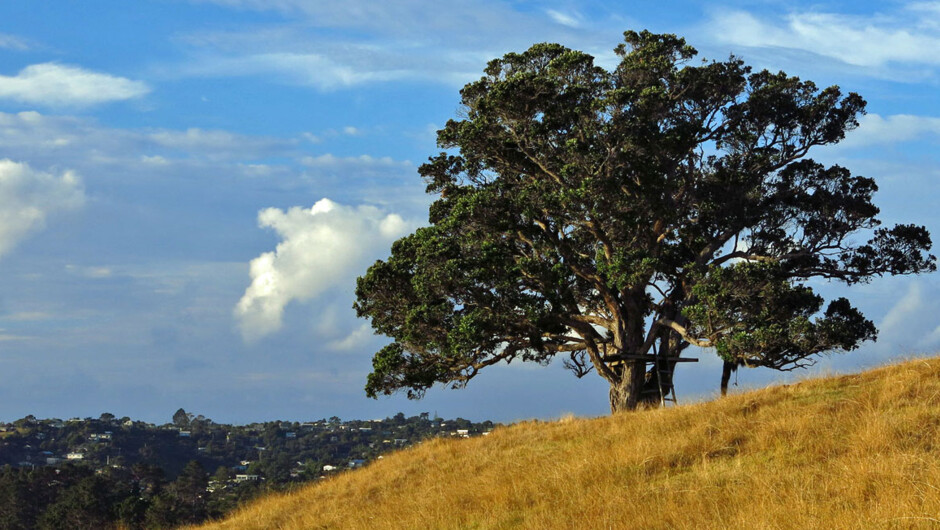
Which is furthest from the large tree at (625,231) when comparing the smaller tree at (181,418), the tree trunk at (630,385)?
the smaller tree at (181,418)

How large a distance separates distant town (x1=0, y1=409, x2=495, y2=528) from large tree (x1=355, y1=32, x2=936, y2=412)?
4904 mm

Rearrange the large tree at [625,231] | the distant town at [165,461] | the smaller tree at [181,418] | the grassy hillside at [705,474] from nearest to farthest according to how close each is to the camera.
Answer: the grassy hillside at [705,474] → the large tree at [625,231] → the distant town at [165,461] → the smaller tree at [181,418]

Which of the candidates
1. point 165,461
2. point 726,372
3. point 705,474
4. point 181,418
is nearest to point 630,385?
point 726,372

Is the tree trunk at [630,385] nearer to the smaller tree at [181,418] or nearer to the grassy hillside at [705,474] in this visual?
the grassy hillside at [705,474]

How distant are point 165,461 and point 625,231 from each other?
100807 millimetres

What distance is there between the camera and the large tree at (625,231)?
24609 mm

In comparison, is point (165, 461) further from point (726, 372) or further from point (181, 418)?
point (726, 372)

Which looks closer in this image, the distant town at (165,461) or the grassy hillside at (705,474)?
the grassy hillside at (705,474)

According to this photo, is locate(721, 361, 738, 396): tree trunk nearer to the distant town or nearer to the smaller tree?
the distant town

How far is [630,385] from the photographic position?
2741cm

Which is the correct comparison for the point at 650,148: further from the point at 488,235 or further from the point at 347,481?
the point at 347,481

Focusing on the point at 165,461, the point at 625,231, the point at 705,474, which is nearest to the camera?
the point at 705,474

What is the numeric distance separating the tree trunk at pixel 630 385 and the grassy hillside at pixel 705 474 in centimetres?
689

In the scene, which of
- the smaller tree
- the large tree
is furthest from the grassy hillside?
the smaller tree
